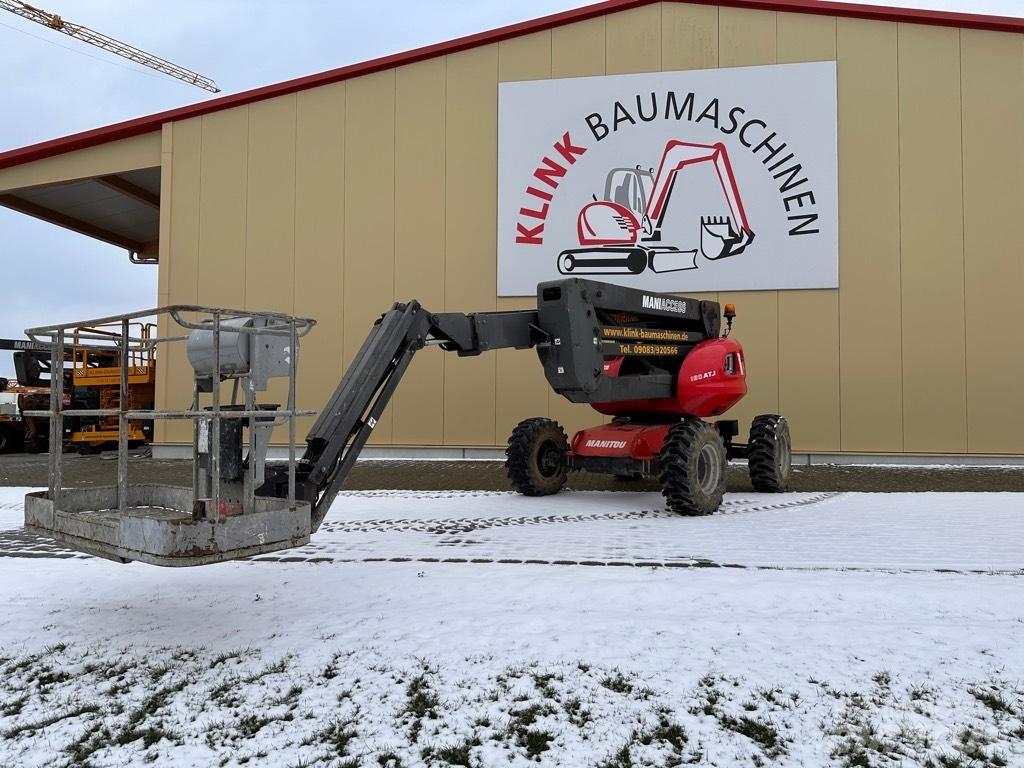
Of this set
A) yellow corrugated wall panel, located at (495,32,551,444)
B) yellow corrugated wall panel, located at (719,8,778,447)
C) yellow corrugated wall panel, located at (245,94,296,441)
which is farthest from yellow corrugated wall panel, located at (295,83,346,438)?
yellow corrugated wall panel, located at (719,8,778,447)

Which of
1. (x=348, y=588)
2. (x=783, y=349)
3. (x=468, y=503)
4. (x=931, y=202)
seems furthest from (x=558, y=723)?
(x=931, y=202)

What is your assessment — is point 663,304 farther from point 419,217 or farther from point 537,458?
point 419,217

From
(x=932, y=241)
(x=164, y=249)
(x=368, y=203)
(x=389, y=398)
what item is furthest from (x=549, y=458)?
(x=164, y=249)

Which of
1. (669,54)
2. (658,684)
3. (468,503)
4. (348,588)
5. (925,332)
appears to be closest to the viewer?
(658,684)

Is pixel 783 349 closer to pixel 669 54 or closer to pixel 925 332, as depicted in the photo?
pixel 925 332

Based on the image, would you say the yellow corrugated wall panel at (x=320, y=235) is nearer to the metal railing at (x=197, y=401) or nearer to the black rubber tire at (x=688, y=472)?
the black rubber tire at (x=688, y=472)

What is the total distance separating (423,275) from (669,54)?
6.13 metres

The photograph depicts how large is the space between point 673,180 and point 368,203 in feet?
19.2

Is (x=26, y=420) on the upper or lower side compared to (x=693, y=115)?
lower

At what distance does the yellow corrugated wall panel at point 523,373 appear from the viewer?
12867 millimetres

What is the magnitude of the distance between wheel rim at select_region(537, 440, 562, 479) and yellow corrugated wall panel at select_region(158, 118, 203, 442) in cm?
909

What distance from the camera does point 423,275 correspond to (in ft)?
44.3

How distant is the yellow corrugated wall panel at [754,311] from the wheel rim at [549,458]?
5.19 meters

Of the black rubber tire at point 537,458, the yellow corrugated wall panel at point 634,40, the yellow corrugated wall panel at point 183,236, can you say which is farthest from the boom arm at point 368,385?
the yellow corrugated wall panel at point 183,236
